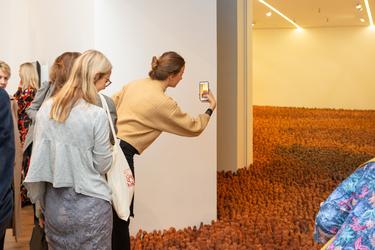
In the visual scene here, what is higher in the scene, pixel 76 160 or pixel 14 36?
pixel 14 36

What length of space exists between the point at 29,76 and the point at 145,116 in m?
2.69

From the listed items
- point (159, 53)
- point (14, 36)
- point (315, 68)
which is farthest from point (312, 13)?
point (159, 53)

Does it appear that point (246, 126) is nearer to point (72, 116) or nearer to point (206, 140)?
point (206, 140)

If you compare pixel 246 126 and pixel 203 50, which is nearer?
pixel 203 50

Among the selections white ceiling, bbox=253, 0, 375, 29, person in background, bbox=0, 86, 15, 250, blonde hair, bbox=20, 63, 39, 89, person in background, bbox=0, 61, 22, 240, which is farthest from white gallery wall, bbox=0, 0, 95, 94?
white ceiling, bbox=253, 0, 375, 29

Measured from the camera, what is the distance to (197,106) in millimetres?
5652

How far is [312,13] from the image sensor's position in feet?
64.4

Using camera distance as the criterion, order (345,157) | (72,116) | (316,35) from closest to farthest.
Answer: (72,116) → (345,157) → (316,35)

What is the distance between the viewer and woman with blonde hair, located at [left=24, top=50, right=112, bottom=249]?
2.95 m

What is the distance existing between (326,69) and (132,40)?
20.0 meters

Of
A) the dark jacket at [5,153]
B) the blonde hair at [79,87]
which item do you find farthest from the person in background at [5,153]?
the blonde hair at [79,87]

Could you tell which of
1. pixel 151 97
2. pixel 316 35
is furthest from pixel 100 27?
pixel 316 35

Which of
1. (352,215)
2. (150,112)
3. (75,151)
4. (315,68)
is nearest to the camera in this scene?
(352,215)

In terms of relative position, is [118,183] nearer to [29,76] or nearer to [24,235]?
[24,235]
